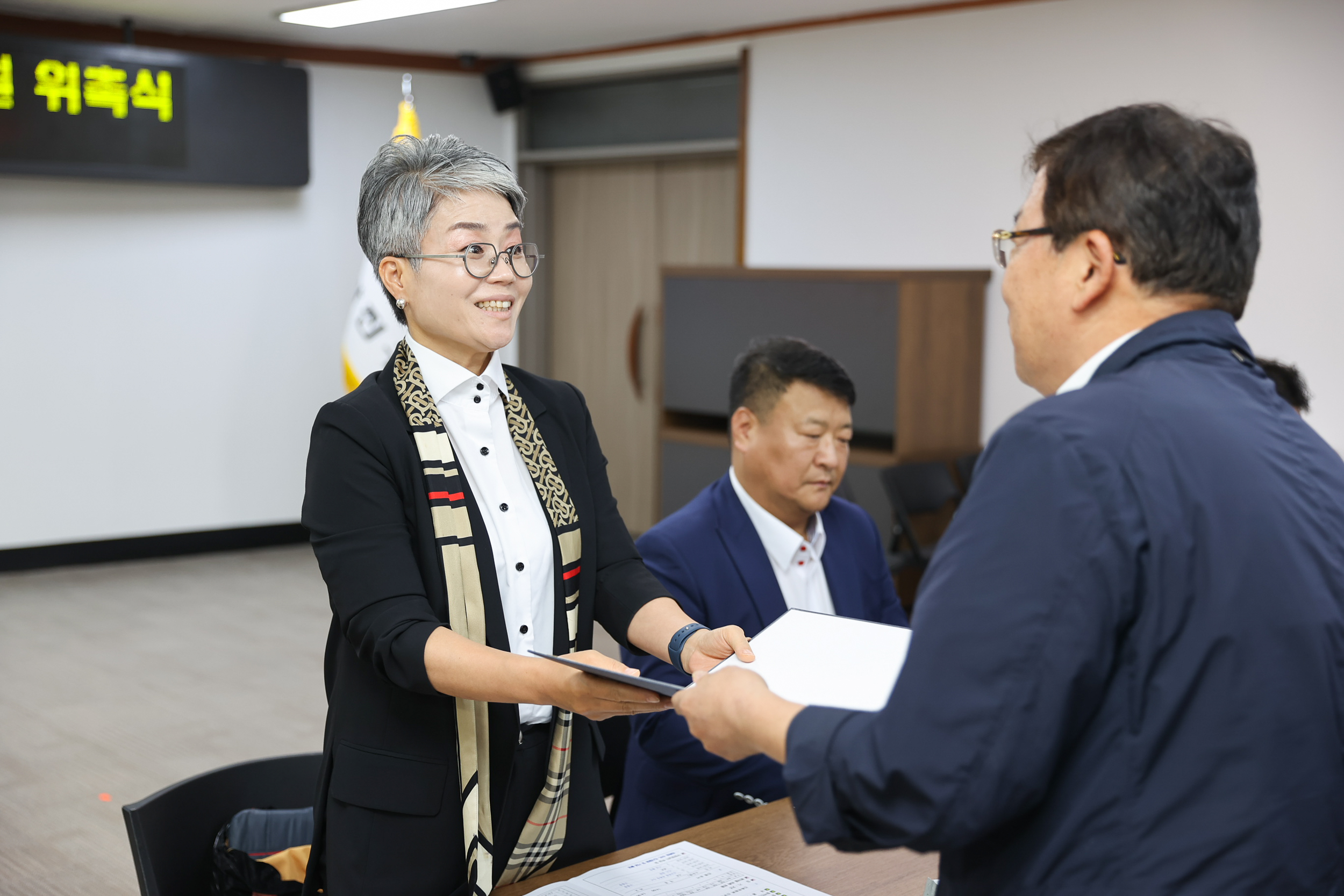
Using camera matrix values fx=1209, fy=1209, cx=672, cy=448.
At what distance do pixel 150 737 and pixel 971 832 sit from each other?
4.16 metres

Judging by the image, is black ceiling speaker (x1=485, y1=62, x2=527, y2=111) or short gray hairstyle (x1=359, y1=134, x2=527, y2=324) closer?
short gray hairstyle (x1=359, y1=134, x2=527, y2=324)

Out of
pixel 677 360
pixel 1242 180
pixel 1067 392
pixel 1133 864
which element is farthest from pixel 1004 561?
pixel 677 360

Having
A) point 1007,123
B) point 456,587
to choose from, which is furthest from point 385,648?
point 1007,123

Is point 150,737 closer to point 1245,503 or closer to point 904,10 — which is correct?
point 1245,503

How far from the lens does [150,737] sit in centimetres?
442

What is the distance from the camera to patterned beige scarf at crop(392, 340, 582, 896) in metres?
1.58

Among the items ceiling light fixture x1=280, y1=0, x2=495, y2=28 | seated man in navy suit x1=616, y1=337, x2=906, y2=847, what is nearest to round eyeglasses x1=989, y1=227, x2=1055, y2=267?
seated man in navy suit x1=616, y1=337, x2=906, y2=847

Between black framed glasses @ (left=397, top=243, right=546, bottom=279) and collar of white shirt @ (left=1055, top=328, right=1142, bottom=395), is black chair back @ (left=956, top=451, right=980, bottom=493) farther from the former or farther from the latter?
collar of white shirt @ (left=1055, top=328, right=1142, bottom=395)

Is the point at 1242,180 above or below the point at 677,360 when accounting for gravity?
above

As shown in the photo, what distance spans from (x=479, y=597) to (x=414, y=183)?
1.88 feet

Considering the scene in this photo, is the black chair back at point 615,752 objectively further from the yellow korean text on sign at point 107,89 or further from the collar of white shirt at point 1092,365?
the yellow korean text on sign at point 107,89

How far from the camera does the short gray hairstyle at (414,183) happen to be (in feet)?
5.42

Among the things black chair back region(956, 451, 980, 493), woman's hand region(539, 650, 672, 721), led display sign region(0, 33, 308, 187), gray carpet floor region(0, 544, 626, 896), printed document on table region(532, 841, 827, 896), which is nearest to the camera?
woman's hand region(539, 650, 672, 721)

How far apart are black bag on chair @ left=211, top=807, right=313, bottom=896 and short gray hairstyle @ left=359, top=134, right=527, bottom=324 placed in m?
0.90
